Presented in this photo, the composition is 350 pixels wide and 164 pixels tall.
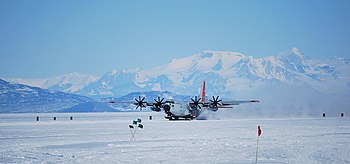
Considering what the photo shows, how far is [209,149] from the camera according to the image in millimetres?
23609

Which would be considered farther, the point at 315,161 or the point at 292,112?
the point at 292,112

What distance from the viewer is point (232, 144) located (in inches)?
1035

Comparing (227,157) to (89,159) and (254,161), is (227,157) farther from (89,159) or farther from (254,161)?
(89,159)

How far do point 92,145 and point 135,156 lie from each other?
20.4 ft

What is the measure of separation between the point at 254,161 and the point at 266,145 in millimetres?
6956

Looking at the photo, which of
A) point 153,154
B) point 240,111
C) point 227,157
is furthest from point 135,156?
point 240,111

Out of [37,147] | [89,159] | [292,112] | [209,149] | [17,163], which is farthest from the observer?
[292,112]

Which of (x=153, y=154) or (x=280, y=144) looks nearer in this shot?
(x=153, y=154)

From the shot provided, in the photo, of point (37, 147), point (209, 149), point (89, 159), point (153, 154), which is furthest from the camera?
point (37, 147)

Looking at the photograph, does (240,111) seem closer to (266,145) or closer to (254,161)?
(266,145)

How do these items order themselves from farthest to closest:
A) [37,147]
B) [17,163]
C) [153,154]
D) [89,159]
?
1. [37,147]
2. [153,154]
3. [89,159]
4. [17,163]

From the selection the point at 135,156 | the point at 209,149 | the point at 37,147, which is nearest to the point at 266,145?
the point at 209,149

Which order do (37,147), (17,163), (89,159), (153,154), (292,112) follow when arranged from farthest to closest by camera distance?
(292,112) < (37,147) < (153,154) < (89,159) < (17,163)

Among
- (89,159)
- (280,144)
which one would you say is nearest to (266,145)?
(280,144)
